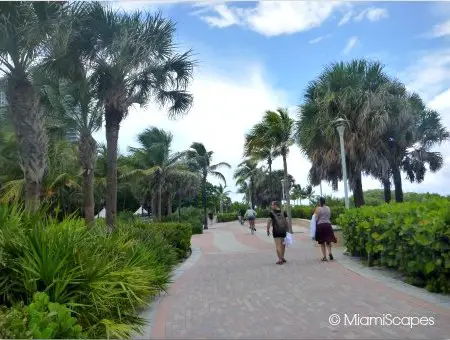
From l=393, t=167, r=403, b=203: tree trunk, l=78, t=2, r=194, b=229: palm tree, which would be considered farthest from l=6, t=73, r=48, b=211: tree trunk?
l=393, t=167, r=403, b=203: tree trunk

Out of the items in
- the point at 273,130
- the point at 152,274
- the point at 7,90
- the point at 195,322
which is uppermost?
the point at 273,130

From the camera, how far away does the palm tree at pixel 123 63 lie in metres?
12.6

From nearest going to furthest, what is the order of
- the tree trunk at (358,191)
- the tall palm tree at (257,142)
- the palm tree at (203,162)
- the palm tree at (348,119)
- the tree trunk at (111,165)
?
1. the tree trunk at (111,165)
2. the palm tree at (348,119)
3. the tree trunk at (358,191)
4. the tall palm tree at (257,142)
5. the palm tree at (203,162)

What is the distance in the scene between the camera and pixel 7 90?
1000cm

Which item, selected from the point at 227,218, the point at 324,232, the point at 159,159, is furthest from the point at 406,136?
the point at 227,218

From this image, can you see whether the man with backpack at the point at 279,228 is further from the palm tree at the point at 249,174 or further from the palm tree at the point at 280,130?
the palm tree at the point at 249,174

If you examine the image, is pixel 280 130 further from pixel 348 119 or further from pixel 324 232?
pixel 324 232

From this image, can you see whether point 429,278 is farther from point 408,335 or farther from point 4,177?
point 4,177

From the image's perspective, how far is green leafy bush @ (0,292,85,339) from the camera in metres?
3.96

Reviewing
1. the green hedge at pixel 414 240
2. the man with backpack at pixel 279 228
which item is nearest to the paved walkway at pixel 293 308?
the green hedge at pixel 414 240

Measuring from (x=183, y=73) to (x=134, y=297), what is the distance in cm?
969

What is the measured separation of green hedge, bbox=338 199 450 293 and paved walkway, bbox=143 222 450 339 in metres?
0.45

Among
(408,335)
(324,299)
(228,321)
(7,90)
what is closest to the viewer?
(408,335)

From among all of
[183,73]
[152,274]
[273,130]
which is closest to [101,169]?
[273,130]
